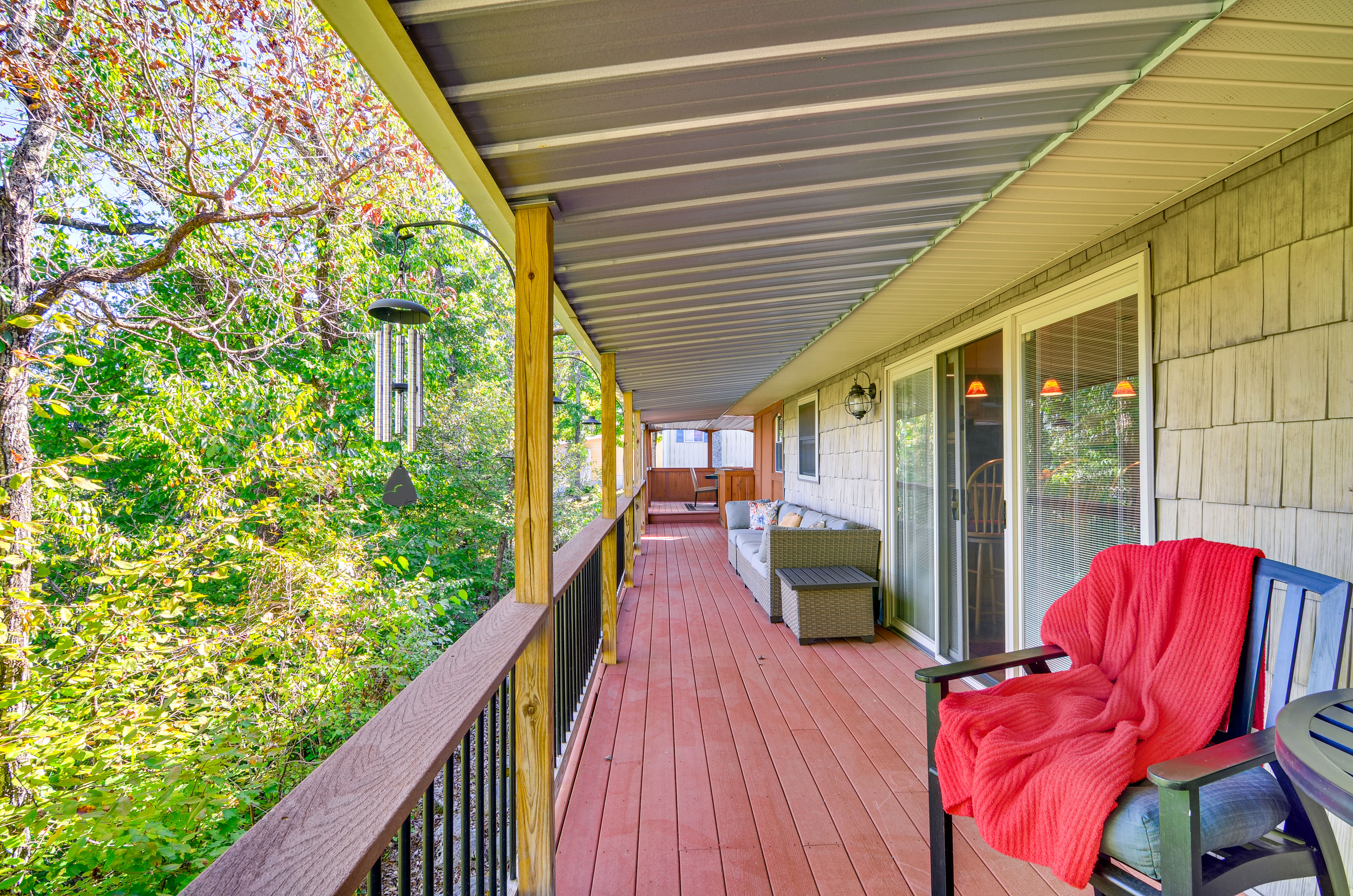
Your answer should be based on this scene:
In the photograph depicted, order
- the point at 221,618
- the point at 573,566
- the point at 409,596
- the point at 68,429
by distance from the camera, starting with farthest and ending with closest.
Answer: the point at 409,596
the point at 68,429
the point at 221,618
the point at 573,566

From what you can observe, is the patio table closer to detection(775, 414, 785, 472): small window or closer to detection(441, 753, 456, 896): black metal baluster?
detection(441, 753, 456, 896): black metal baluster

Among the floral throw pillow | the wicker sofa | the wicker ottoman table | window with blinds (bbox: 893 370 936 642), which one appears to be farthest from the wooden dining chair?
the wicker ottoman table

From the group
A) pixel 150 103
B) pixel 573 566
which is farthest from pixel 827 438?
pixel 150 103

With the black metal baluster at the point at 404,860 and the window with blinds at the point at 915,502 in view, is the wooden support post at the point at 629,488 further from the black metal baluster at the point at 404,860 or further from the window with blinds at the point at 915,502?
the black metal baluster at the point at 404,860

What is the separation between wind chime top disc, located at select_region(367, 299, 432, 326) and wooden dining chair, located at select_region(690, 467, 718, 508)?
40.0 feet

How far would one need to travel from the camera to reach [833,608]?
4152 millimetres

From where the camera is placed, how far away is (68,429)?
570cm

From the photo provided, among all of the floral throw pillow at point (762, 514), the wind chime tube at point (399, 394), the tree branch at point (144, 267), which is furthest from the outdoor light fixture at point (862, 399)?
the tree branch at point (144, 267)

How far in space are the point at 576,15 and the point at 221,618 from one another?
19.6 feet

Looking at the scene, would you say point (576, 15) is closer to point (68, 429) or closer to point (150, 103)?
point (150, 103)

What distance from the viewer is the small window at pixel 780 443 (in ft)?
28.8

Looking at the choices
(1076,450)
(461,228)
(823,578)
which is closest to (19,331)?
(461,228)

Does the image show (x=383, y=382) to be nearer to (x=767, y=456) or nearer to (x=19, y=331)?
(x=19, y=331)

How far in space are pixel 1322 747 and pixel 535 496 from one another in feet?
5.58
